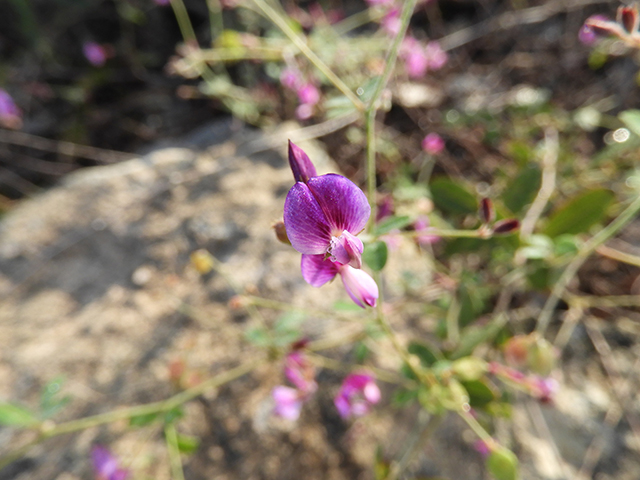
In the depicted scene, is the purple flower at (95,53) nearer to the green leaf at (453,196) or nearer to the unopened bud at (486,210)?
the green leaf at (453,196)

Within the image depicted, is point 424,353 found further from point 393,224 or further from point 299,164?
point 299,164

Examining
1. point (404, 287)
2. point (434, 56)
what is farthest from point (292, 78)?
point (404, 287)

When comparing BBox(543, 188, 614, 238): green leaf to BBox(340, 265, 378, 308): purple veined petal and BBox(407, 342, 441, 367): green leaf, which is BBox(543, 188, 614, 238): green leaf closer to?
BBox(407, 342, 441, 367): green leaf

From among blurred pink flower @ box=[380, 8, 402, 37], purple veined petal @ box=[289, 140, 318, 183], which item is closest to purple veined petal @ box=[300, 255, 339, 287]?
purple veined petal @ box=[289, 140, 318, 183]

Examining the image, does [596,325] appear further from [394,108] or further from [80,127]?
[80,127]

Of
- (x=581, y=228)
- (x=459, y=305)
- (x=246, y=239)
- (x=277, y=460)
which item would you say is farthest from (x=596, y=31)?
(x=277, y=460)

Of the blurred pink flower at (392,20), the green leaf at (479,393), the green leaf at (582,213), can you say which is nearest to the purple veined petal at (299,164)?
the green leaf at (479,393)

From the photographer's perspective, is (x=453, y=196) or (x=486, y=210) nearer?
(x=486, y=210)
